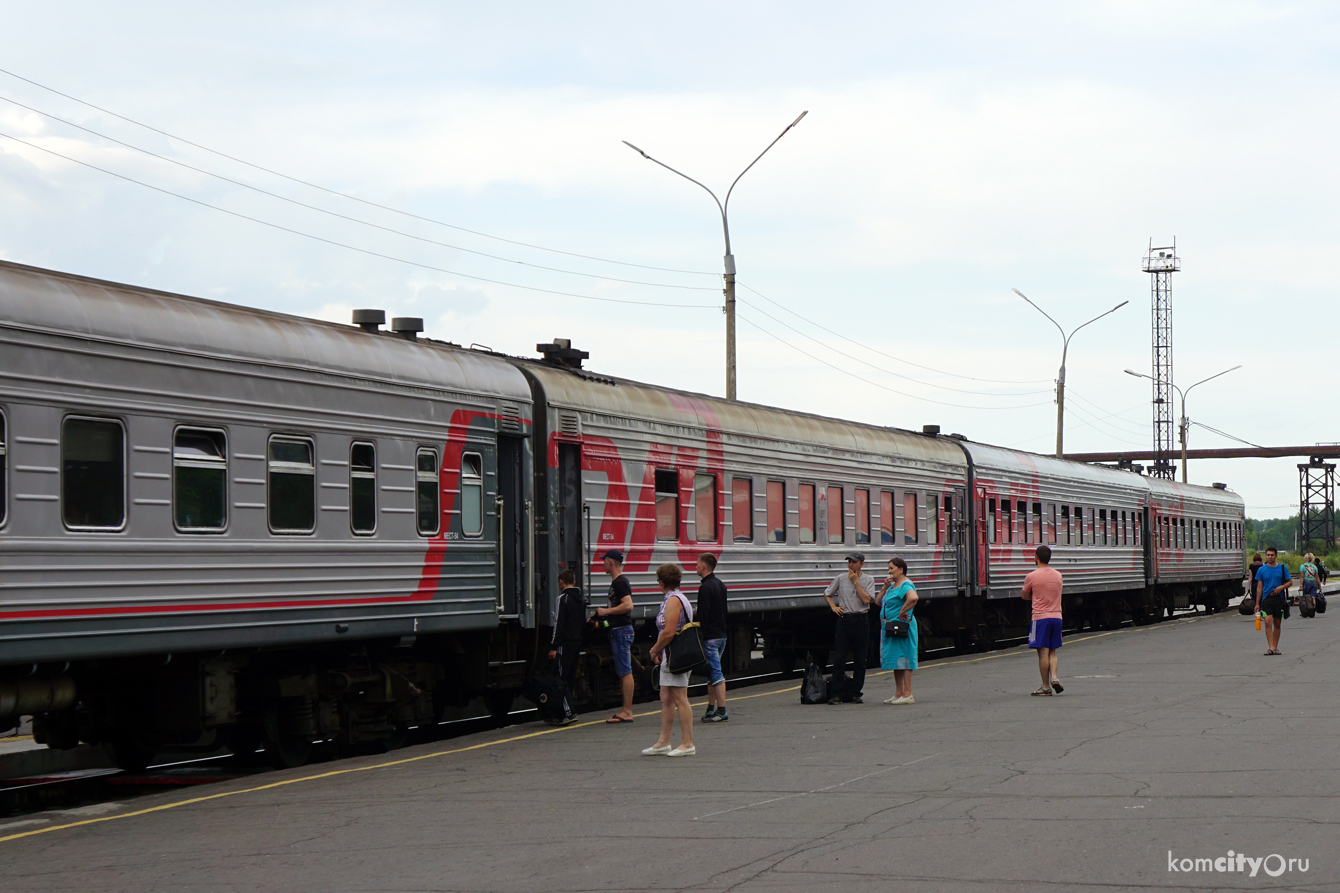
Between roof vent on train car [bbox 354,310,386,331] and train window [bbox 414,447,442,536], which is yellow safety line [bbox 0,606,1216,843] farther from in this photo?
roof vent on train car [bbox 354,310,386,331]

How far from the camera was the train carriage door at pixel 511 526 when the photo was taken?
15.3m

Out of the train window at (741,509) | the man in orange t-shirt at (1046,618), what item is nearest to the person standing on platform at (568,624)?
the train window at (741,509)

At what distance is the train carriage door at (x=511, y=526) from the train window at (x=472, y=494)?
0.30m

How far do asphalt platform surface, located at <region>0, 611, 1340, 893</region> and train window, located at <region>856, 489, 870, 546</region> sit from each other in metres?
7.87

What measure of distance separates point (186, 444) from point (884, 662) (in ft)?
27.8

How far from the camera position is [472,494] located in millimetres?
14836

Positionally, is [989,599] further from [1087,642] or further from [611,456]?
[611,456]

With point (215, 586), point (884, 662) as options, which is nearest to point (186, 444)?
point (215, 586)

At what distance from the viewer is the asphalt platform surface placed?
7949 mm

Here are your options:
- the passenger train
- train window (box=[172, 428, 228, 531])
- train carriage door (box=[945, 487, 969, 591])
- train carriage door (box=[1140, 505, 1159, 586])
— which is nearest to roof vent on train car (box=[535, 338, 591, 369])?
the passenger train

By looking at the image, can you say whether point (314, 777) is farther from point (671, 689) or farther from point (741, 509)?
point (741, 509)

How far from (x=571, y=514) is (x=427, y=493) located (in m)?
2.48

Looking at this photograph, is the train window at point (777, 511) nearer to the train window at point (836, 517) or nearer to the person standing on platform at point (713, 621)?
the train window at point (836, 517)

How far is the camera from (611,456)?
17.2 metres
